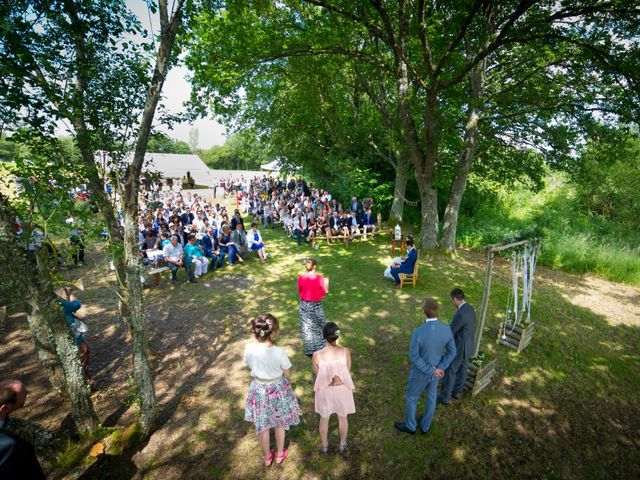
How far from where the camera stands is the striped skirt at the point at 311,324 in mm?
5488

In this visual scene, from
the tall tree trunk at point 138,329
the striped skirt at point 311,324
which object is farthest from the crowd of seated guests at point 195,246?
the tall tree trunk at point 138,329

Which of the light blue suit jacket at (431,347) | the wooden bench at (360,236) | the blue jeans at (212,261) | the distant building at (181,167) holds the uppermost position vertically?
the distant building at (181,167)

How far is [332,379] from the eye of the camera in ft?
11.4

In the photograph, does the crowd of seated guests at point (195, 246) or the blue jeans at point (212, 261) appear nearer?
the crowd of seated guests at point (195, 246)

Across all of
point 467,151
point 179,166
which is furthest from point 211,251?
point 179,166

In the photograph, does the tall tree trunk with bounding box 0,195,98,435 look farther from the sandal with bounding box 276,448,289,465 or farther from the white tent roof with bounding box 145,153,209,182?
the white tent roof with bounding box 145,153,209,182

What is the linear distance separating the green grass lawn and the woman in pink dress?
677 mm

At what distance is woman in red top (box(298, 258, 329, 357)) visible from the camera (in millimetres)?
5345

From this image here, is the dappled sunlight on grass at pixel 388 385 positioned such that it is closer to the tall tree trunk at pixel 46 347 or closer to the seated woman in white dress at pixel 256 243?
the tall tree trunk at pixel 46 347

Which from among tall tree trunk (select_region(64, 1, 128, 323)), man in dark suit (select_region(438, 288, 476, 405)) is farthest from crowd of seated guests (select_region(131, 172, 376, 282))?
man in dark suit (select_region(438, 288, 476, 405))

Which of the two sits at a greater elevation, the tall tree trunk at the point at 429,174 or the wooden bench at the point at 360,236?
the tall tree trunk at the point at 429,174

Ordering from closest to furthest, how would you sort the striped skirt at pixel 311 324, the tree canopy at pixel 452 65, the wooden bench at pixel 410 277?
the striped skirt at pixel 311 324
the tree canopy at pixel 452 65
the wooden bench at pixel 410 277

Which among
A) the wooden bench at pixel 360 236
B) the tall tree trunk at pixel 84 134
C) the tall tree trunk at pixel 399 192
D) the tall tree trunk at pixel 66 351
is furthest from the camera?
the tall tree trunk at pixel 399 192

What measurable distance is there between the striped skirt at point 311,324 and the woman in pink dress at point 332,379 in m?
1.95
